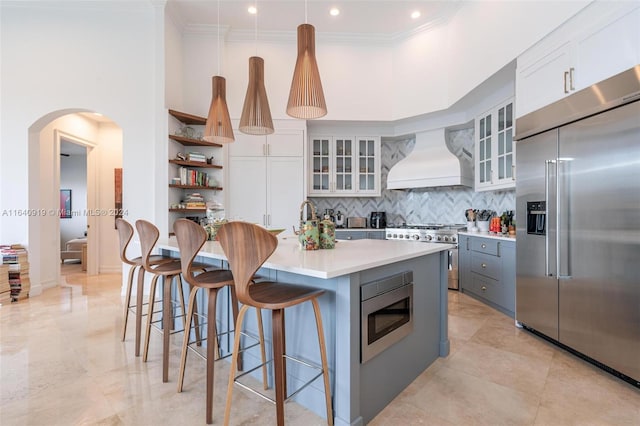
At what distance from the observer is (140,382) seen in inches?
82.4

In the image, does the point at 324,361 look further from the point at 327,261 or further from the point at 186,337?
the point at 186,337

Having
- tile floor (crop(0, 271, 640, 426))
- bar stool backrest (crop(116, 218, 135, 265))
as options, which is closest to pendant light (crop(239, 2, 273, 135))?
bar stool backrest (crop(116, 218, 135, 265))

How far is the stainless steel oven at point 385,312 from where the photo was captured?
165 centimetres

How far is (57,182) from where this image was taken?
16.1ft

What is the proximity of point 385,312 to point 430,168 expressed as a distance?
3.56 metres

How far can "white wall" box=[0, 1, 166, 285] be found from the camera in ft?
13.8

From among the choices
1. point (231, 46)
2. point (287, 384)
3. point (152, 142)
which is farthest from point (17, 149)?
point (287, 384)

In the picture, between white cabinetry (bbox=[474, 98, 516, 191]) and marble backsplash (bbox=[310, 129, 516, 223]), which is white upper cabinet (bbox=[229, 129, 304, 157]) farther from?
white cabinetry (bbox=[474, 98, 516, 191])

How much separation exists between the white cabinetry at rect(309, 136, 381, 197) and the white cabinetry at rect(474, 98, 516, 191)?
62.5 inches

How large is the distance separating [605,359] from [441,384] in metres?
1.15

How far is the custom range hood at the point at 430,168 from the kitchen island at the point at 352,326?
2.62 m

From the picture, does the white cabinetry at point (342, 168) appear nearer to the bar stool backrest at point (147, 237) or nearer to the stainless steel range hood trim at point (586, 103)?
the stainless steel range hood trim at point (586, 103)

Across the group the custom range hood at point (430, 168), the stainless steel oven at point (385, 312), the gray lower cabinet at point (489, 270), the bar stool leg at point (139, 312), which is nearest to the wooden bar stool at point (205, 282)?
the stainless steel oven at point (385, 312)

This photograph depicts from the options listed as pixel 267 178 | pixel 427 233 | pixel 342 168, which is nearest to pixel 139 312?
pixel 267 178
